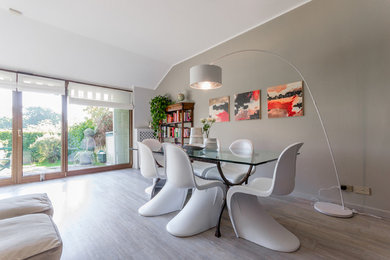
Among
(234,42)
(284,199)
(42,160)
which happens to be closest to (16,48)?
(42,160)

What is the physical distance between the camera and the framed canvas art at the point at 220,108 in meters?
3.61

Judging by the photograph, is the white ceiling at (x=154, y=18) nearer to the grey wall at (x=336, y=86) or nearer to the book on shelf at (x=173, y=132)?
the grey wall at (x=336, y=86)

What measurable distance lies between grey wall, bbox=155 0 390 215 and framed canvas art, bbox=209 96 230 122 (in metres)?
0.60

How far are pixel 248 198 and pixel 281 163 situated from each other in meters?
0.57

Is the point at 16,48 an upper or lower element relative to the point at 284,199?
upper

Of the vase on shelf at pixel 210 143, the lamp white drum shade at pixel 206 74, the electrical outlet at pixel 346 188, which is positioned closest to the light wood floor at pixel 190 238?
the electrical outlet at pixel 346 188

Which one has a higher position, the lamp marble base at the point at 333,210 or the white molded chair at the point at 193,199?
the white molded chair at the point at 193,199

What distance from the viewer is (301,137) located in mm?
2684

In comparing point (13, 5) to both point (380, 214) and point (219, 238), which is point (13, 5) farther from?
point (380, 214)

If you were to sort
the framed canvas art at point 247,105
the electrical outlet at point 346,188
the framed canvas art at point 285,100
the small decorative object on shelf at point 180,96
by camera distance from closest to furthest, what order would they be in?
1. the electrical outlet at point 346,188
2. the framed canvas art at point 285,100
3. the framed canvas art at point 247,105
4. the small decorative object on shelf at point 180,96

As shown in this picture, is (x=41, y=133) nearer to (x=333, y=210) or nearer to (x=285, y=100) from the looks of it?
(x=285, y=100)

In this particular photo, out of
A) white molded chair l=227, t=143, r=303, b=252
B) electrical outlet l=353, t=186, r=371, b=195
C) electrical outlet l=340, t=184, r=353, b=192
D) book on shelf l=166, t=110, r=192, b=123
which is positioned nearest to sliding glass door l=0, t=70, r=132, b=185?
book on shelf l=166, t=110, r=192, b=123

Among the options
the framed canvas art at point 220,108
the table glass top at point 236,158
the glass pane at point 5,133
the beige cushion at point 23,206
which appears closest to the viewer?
the beige cushion at point 23,206

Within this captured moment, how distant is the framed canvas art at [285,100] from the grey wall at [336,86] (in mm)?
85
